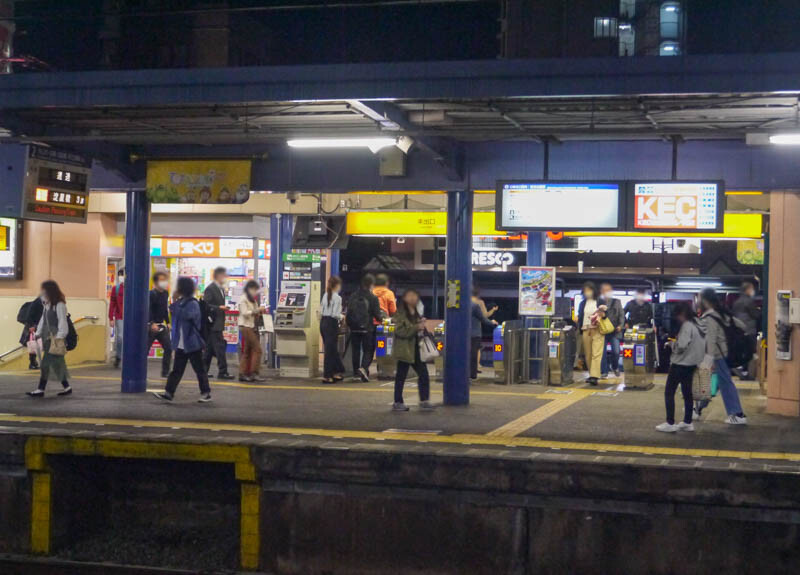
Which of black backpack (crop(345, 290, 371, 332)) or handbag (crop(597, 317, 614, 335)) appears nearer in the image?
handbag (crop(597, 317, 614, 335))

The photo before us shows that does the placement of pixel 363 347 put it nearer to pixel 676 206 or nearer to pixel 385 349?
pixel 385 349

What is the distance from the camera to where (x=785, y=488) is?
23.7ft

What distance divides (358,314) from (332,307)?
1.63ft

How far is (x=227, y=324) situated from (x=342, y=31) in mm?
6483

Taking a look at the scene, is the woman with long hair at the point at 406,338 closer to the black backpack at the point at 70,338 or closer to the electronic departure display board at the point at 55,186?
the black backpack at the point at 70,338

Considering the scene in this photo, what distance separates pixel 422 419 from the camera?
11125mm

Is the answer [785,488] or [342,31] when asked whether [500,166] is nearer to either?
[785,488]

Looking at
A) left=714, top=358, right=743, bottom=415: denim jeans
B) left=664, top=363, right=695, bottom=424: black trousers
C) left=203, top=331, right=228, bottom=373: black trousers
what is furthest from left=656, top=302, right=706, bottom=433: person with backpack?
left=203, top=331, right=228, bottom=373: black trousers

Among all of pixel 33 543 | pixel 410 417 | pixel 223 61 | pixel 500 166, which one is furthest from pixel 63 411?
pixel 223 61

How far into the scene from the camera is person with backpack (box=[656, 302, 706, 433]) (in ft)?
33.3

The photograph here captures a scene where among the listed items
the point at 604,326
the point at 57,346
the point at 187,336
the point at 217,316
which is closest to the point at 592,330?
the point at 604,326

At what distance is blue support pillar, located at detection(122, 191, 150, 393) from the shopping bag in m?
→ 7.42

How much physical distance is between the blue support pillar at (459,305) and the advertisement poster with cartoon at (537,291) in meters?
3.17

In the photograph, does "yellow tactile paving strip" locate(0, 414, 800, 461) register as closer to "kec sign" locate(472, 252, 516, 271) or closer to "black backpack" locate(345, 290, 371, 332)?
"black backpack" locate(345, 290, 371, 332)
